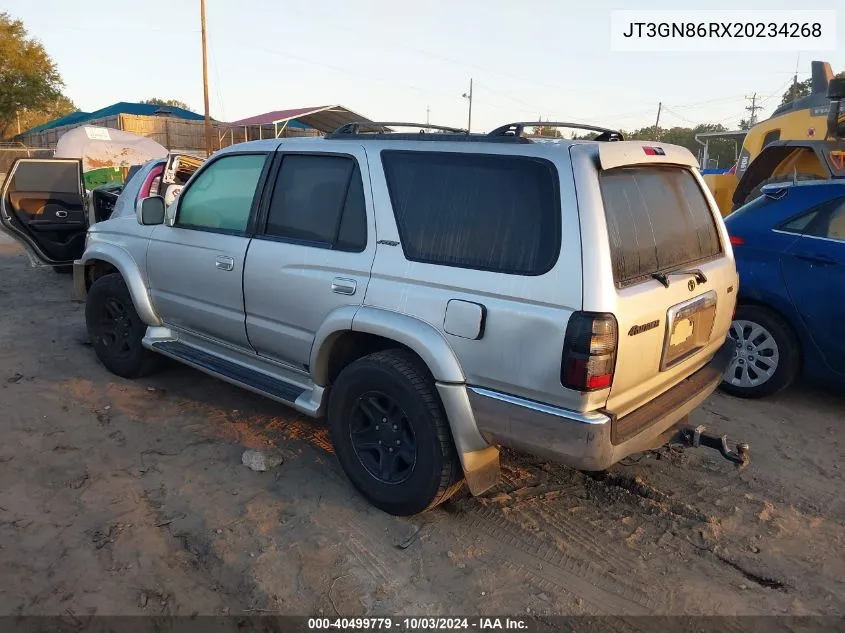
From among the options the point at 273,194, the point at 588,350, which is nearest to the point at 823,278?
the point at 588,350

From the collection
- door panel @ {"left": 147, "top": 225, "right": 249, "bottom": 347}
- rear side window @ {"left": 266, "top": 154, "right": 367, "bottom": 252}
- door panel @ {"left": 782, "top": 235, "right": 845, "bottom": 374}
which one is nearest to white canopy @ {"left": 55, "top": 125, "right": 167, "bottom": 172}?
door panel @ {"left": 147, "top": 225, "right": 249, "bottom": 347}

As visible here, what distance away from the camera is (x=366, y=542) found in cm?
293

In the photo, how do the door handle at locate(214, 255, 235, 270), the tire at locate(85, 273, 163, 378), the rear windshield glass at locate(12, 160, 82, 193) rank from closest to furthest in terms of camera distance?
the door handle at locate(214, 255, 235, 270), the tire at locate(85, 273, 163, 378), the rear windshield glass at locate(12, 160, 82, 193)

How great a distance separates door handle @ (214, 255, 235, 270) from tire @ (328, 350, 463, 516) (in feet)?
3.62

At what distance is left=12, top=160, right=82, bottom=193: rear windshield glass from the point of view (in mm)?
8039

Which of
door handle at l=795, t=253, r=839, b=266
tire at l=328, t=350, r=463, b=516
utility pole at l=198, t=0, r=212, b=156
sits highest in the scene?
utility pole at l=198, t=0, r=212, b=156

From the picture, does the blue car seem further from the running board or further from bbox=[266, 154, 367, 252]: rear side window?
the running board

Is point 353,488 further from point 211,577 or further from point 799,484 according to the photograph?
point 799,484

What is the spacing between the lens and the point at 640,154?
277 cm

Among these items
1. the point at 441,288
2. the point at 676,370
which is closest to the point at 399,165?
the point at 441,288

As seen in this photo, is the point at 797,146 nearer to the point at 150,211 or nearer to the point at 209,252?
the point at 209,252

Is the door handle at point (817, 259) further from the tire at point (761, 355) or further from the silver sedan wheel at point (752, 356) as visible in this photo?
the silver sedan wheel at point (752, 356)

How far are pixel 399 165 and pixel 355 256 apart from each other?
1.67 feet

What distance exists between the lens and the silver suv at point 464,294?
247 cm
